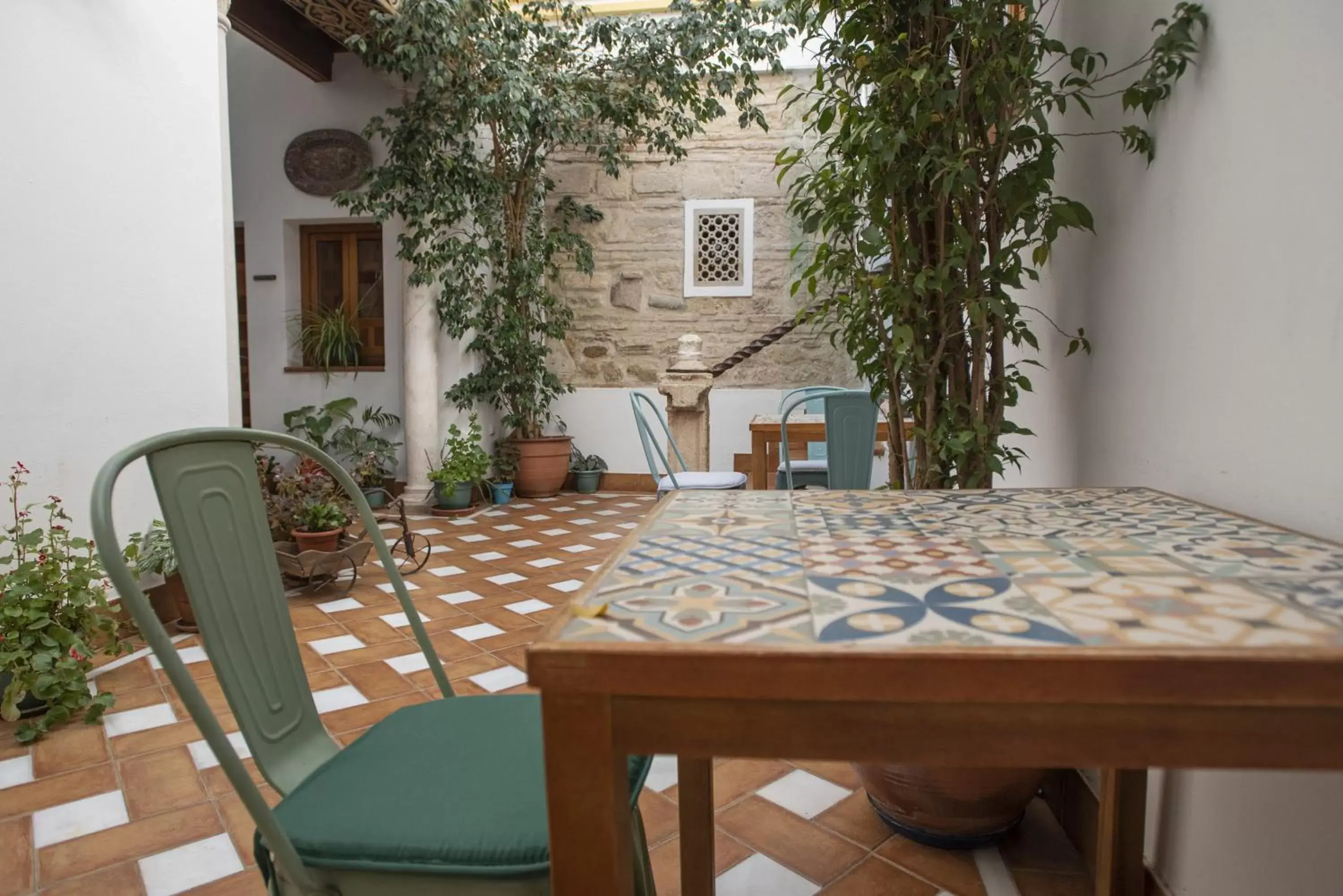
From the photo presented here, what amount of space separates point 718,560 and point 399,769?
1.60ft

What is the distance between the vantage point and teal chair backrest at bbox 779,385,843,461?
15.9 ft

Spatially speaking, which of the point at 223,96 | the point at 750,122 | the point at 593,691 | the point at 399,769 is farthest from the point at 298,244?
the point at 593,691

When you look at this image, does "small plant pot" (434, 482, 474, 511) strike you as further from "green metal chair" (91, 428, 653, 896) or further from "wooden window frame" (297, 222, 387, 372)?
"green metal chair" (91, 428, 653, 896)

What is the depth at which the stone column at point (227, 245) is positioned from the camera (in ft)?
11.3

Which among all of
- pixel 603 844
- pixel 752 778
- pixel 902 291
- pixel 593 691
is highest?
pixel 902 291

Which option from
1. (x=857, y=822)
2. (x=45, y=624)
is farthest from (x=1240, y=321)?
(x=45, y=624)

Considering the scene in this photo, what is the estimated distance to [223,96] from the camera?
3.47 m

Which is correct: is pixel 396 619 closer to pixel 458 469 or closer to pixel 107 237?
pixel 107 237

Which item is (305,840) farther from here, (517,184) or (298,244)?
(298,244)

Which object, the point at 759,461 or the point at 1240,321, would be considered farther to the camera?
the point at 759,461

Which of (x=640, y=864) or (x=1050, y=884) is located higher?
(x=640, y=864)

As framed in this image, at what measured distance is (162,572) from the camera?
2.96 metres

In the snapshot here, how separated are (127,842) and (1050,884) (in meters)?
1.79

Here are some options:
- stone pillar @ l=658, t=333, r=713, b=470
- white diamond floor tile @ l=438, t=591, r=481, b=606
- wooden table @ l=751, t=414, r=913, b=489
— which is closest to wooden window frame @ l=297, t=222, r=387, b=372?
stone pillar @ l=658, t=333, r=713, b=470
